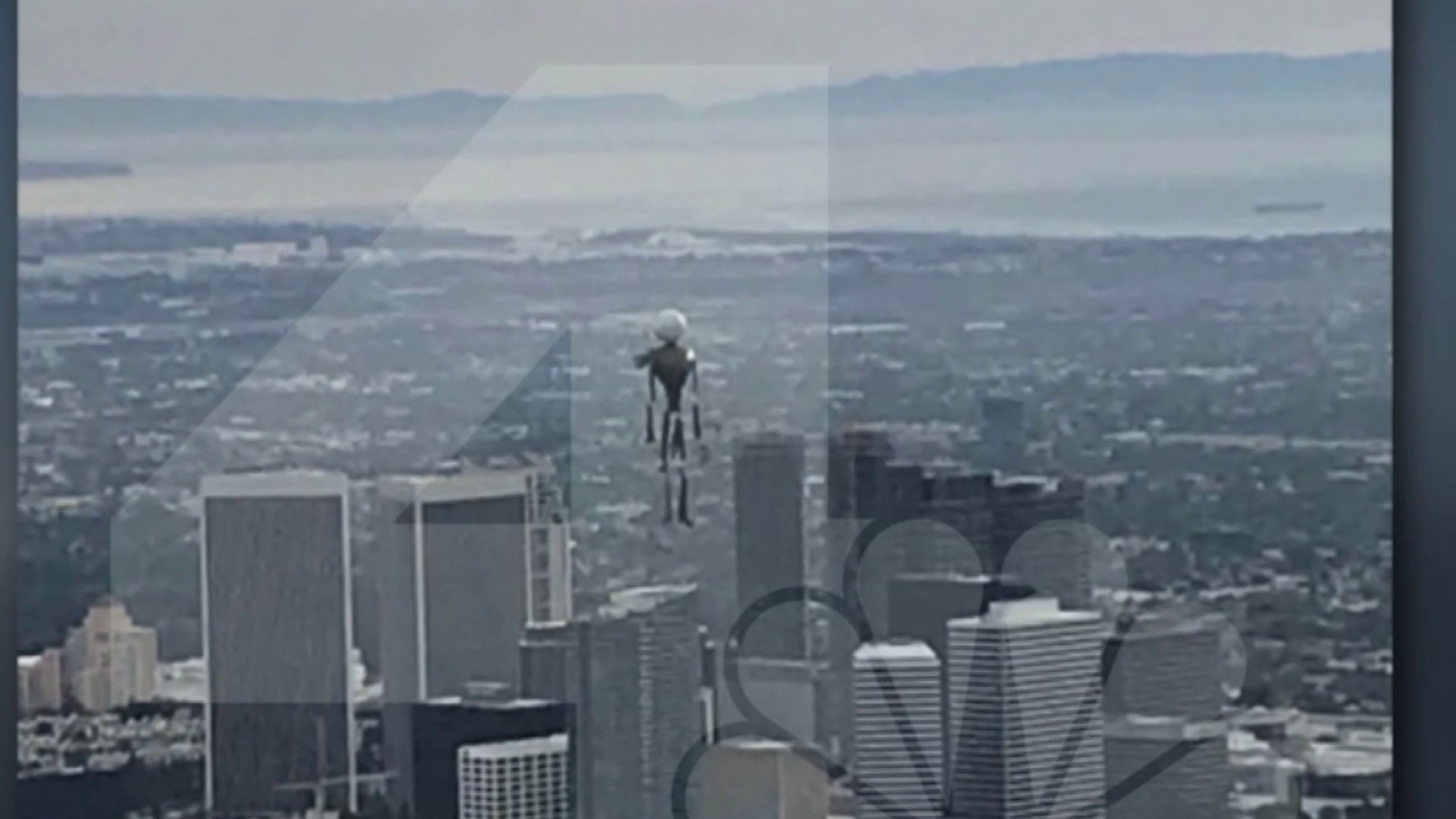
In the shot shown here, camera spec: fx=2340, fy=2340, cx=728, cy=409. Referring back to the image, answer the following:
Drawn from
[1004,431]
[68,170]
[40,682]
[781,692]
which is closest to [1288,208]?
[1004,431]

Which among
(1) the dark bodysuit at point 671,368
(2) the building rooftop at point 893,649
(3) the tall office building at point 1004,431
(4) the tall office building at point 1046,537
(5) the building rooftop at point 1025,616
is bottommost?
(2) the building rooftop at point 893,649

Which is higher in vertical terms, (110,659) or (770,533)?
(770,533)

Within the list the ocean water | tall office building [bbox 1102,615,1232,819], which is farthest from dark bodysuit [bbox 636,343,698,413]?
tall office building [bbox 1102,615,1232,819]

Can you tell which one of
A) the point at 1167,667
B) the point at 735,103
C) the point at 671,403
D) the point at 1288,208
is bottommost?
the point at 1167,667

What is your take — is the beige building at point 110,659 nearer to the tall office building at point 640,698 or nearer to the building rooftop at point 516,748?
the building rooftop at point 516,748

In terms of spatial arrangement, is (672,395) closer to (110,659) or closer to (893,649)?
(893,649)

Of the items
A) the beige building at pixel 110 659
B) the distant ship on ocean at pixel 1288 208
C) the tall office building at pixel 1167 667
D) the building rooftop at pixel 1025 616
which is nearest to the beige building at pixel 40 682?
the beige building at pixel 110 659
